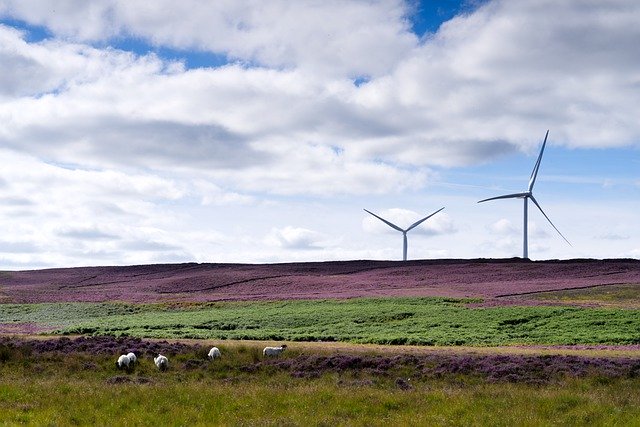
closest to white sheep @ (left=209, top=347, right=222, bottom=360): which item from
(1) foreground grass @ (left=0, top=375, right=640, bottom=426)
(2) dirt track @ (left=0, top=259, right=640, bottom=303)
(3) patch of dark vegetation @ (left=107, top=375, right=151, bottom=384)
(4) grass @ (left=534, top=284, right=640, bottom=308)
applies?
(3) patch of dark vegetation @ (left=107, top=375, right=151, bottom=384)

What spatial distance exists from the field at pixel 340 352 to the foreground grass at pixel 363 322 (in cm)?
18

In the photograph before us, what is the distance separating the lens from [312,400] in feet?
76.8

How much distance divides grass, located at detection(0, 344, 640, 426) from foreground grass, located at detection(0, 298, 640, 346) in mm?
13057

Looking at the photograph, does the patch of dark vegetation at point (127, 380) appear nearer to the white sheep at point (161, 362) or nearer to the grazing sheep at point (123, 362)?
the white sheep at point (161, 362)

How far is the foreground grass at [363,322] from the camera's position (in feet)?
141

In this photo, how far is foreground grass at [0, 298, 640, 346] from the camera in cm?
4288

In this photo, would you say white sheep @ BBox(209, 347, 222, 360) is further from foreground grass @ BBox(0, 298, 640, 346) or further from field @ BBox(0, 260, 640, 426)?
foreground grass @ BBox(0, 298, 640, 346)

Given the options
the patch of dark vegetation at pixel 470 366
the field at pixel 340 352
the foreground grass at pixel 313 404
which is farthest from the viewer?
the patch of dark vegetation at pixel 470 366

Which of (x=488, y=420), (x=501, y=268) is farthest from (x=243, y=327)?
(x=501, y=268)

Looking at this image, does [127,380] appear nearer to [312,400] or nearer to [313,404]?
[312,400]

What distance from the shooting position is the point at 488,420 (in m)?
20.7

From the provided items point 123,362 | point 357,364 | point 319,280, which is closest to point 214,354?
point 123,362

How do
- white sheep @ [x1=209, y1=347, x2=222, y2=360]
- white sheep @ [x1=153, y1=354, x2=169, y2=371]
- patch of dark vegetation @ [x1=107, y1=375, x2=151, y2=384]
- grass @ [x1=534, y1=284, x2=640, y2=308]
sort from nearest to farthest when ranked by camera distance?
Result: patch of dark vegetation @ [x1=107, y1=375, x2=151, y2=384]
white sheep @ [x1=153, y1=354, x2=169, y2=371]
white sheep @ [x1=209, y1=347, x2=222, y2=360]
grass @ [x1=534, y1=284, x2=640, y2=308]

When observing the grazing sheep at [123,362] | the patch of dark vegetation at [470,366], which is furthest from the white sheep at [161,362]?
the patch of dark vegetation at [470,366]
